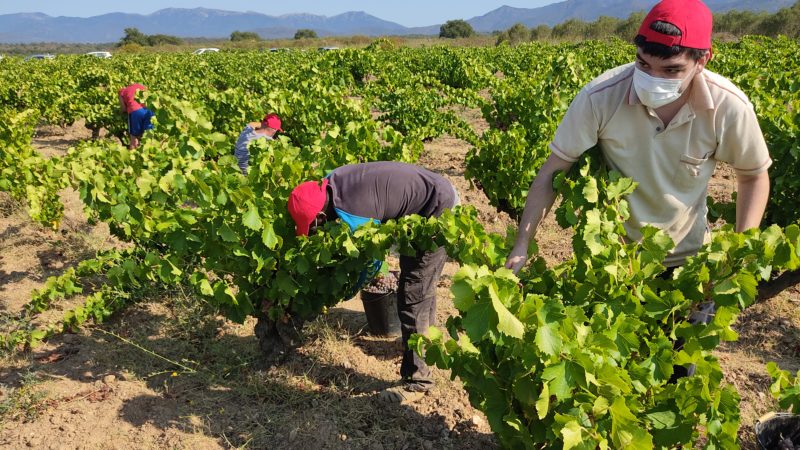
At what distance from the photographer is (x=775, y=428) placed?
9.61 feet

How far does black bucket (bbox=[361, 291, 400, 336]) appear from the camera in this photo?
4.22m

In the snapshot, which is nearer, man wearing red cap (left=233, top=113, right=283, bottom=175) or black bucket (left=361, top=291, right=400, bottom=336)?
black bucket (left=361, top=291, right=400, bottom=336)

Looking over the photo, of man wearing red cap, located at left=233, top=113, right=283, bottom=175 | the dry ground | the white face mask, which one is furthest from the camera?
man wearing red cap, located at left=233, top=113, right=283, bottom=175

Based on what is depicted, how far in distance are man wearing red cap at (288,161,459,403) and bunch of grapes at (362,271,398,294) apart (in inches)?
25.3

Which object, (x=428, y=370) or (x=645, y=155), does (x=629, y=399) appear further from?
(x=428, y=370)

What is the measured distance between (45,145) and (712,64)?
14955 mm

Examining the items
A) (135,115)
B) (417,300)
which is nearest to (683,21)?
(417,300)

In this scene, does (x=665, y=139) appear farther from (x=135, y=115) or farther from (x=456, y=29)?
(x=456, y=29)

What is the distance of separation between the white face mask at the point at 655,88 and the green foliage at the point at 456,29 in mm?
67023

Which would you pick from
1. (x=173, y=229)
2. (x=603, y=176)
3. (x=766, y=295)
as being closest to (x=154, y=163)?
(x=173, y=229)

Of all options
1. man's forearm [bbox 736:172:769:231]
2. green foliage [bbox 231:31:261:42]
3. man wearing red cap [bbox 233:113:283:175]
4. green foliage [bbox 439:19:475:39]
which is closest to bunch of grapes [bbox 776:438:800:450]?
man's forearm [bbox 736:172:769:231]

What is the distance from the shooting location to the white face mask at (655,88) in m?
2.00

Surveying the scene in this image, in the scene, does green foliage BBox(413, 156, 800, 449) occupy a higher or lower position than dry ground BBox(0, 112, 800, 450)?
higher

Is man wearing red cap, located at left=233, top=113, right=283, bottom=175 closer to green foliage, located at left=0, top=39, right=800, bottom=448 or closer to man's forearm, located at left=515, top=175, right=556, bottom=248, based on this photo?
green foliage, located at left=0, top=39, right=800, bottom=448
